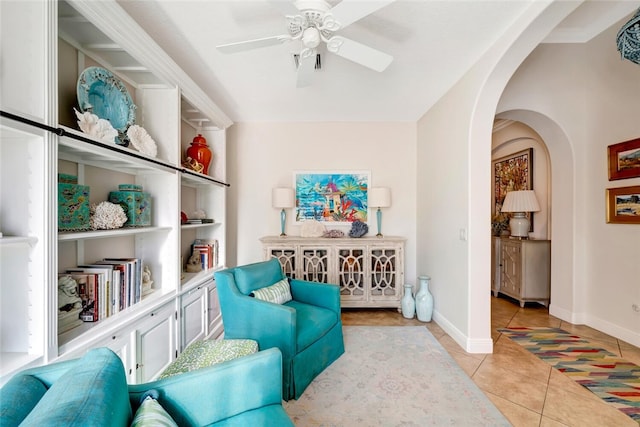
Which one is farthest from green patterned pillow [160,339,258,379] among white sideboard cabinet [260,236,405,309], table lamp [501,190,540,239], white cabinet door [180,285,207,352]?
table lamp [501,190,540,239]

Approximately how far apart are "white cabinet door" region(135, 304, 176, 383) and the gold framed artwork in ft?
13.4

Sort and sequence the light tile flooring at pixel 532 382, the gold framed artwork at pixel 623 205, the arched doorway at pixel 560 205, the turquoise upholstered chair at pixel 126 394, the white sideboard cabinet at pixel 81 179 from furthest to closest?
the arched doorway at pixel 560 205 → the gold framed artwork at pixel 623 205 → the light tile flooring at pixel 532 382 → the white sideboard cabinet at pixel 81 179 → the turquoise upholstered chair at pixel 126 394

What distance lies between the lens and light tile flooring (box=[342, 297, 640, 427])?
1.58 m

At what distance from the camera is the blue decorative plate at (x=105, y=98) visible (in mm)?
1454

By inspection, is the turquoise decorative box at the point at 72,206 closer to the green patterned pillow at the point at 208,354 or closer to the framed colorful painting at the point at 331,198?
the green patterned pillow at the point at 208,354

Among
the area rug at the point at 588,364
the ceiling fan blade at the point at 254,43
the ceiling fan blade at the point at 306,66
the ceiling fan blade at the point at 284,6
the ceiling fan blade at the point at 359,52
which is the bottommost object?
the area rug at the point at 588,364

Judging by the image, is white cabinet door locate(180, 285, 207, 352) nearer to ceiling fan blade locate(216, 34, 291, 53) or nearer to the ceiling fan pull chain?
ceiling fan blade locate(216, 34, 291, 53)

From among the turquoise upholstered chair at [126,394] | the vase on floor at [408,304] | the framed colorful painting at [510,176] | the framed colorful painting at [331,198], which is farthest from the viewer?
the framed colorful painting at [510,176]

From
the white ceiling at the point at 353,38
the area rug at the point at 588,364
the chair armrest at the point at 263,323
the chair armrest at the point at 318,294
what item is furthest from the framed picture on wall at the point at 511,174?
the chair armrest at the point at 263,323

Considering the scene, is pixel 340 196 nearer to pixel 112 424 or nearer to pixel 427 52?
pixel 427 52

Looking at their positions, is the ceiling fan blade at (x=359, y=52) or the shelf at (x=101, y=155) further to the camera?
the ceiling fan blade at (x=359, y=52)

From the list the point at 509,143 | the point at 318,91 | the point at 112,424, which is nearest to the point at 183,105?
the point at 318,91

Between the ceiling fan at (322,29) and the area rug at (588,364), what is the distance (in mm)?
2637

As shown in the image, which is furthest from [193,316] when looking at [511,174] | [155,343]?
[511,174]
